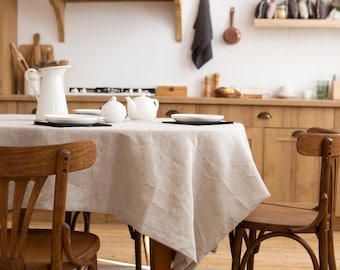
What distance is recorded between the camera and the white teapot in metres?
2.40

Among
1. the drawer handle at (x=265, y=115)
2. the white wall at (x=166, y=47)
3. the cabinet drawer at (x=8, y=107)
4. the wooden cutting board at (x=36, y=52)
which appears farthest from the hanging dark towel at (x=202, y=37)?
the cabinet drawer at (x=8, y=107)

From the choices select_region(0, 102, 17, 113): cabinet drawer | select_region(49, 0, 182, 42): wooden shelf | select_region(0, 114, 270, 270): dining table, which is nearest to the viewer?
select_region(0, 114, 270, 270): dining table

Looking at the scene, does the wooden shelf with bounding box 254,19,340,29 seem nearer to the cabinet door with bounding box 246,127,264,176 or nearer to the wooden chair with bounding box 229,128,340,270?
the cabinet door with bounding box 246,127,264,176

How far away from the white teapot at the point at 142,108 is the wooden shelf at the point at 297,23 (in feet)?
6.63

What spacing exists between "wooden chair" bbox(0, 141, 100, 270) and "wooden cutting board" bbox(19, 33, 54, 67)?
2.95 metres

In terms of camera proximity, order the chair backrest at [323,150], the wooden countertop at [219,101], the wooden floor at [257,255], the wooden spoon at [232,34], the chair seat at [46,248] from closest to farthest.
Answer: the chair seat at [46,248] → the chair backrest at [323,150] → the wooden floor at [257,255] → the wooden countertop at [219,101] → the wooden spoon at [232,34]

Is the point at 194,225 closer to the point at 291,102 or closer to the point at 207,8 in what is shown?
the point at 291,102

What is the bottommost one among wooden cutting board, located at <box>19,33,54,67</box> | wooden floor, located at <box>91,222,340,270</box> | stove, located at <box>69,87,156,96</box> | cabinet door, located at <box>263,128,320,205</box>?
wooden floor, located at <box>91,222,340,270</box>

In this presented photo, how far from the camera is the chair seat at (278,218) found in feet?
6.67

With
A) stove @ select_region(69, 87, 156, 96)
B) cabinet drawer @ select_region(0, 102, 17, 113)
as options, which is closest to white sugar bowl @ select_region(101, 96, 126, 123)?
cabinet drawer @ select_region(0, 102, 17, 113)

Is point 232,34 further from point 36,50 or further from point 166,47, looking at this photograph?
point 36,50

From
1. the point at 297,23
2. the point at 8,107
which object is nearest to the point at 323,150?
the point at 297,23

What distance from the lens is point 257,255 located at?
322 centimetres

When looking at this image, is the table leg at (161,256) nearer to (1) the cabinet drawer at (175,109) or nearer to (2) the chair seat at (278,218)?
(2) the chair seat at (278,218)
